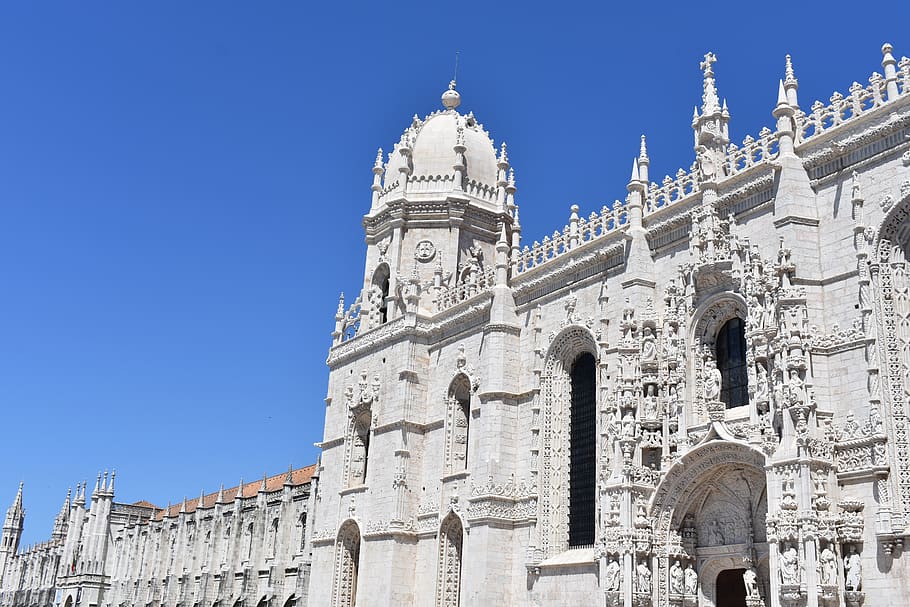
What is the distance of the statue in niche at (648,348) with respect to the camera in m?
24.4

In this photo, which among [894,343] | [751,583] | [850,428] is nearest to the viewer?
[894,343]

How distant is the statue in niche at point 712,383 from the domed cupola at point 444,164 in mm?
15017

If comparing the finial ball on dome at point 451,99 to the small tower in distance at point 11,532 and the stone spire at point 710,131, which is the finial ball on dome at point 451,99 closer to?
the stone spire at point 710,131

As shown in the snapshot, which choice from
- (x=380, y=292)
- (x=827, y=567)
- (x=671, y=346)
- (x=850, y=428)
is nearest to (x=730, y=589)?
(x=827, y=567)

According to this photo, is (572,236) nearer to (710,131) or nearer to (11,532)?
(710,131)

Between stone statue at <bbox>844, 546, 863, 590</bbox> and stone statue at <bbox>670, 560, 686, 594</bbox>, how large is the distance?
4997 millimetres

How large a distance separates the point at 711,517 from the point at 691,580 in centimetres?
157

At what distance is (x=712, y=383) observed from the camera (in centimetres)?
2300

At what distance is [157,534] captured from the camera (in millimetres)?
67062

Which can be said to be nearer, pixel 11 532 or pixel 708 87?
pixel 708 87

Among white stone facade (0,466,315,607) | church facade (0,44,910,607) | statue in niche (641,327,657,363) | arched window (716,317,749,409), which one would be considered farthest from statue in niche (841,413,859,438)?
white stone facade (0,466,315,607)

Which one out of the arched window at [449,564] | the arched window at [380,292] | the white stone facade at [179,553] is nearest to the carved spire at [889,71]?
the arched window at [449,564]

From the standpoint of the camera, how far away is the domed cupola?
3675 cm

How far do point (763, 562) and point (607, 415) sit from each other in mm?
5341
